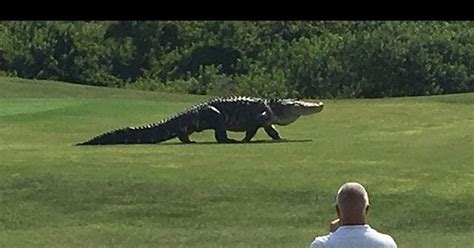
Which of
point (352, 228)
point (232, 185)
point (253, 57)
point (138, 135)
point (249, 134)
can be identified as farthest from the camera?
point (253, 57)

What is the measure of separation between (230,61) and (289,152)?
19306 millimetres

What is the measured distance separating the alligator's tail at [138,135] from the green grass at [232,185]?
13cm

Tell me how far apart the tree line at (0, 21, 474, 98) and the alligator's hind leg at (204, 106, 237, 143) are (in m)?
13.4

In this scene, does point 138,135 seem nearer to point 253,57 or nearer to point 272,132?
point 272,132

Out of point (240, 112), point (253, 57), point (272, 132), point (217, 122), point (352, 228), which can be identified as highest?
point (352, 228)

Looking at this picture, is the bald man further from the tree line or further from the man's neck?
the tree line

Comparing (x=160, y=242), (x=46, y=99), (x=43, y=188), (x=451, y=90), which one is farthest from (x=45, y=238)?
(x=451, y=90)

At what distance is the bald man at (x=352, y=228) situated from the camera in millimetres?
3783

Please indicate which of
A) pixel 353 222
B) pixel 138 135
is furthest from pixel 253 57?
pixel 353 222

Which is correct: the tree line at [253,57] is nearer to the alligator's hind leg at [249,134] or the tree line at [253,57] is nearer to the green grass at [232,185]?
the green grass at [232,185]

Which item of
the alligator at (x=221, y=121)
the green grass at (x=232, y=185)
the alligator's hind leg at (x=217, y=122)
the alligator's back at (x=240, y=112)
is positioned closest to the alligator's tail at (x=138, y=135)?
the alligator at (x=221, y=121)

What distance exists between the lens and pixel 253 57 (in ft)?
109

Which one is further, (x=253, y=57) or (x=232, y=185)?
(x=253, y=57)

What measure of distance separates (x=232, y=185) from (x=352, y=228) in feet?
28.8
